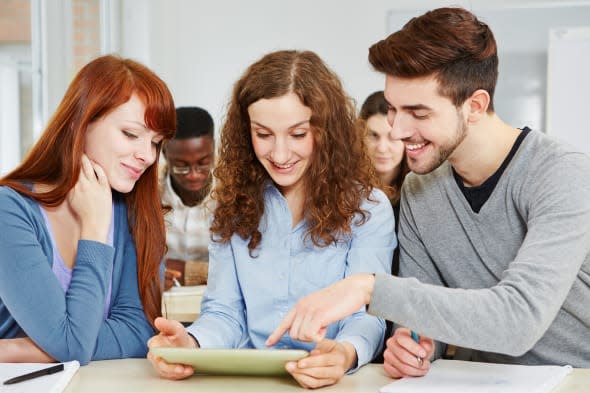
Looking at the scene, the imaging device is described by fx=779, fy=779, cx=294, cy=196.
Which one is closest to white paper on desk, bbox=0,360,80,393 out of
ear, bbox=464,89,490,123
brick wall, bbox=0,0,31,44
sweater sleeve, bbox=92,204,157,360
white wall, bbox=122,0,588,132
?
sweater sleeve, bbox=92,204,157,360

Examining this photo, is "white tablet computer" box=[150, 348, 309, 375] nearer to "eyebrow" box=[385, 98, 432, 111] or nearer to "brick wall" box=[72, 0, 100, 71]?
A: "eyebrow" box=[385, 98, 432, 111]

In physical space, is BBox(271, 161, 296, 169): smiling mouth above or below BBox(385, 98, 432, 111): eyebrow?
below

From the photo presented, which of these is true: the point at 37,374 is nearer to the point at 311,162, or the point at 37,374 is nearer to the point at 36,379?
the point at 36,379

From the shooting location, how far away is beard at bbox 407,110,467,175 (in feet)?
5.93

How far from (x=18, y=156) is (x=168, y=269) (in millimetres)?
1318

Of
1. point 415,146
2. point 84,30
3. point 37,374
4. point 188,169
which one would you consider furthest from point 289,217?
point 84,30

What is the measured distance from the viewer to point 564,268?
59.0 inches

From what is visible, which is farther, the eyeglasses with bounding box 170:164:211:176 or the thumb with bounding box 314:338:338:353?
the eyeglasses with bounding box 170:164:211:176

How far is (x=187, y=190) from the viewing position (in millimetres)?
3600

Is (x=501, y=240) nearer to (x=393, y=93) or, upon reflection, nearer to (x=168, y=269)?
(x=393, y=93)

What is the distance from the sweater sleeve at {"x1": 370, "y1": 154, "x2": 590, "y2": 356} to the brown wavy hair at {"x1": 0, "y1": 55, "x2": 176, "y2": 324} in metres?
0.74

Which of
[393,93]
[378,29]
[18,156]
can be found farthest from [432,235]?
[378,29]

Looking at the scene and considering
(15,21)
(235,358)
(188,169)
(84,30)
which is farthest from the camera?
(84,30)

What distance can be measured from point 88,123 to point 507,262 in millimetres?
1032
